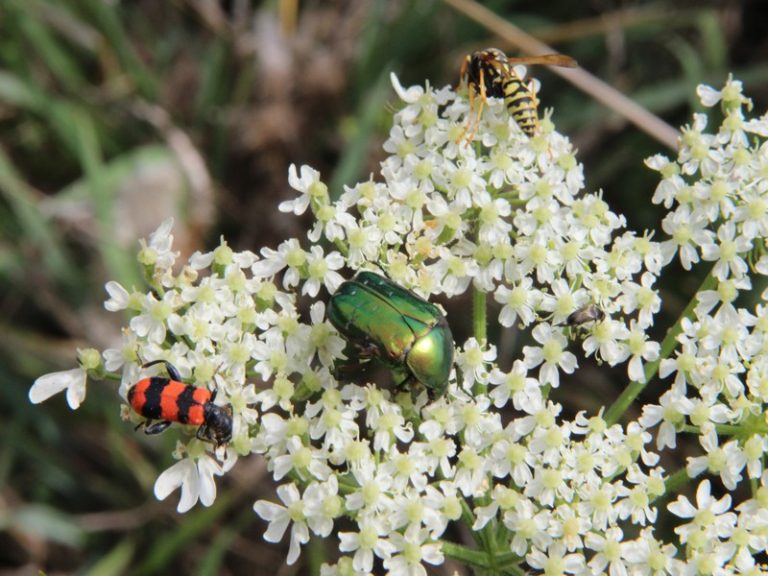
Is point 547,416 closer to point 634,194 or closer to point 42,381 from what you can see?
point 42,381

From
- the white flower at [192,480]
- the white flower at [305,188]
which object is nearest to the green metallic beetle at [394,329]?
the white flower at [305,188]

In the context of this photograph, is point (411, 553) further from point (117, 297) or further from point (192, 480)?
point (117, 297)

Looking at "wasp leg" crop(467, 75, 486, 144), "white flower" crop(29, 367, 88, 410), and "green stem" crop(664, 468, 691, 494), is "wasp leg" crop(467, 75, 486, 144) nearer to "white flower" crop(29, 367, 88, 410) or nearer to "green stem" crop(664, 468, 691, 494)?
"green stem" crop(664, 468, 691, 494)

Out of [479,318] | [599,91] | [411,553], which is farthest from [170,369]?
[599,91]

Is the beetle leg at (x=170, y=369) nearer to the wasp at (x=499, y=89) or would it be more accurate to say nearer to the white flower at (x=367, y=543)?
the white flower at (x=367, y=543)

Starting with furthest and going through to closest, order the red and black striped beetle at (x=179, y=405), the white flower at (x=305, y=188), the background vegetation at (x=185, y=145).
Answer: the background vegetation at (x=185, y=145), the white flower at (x=305, y=188), the red and black striped beetle at (x=179, y=405)

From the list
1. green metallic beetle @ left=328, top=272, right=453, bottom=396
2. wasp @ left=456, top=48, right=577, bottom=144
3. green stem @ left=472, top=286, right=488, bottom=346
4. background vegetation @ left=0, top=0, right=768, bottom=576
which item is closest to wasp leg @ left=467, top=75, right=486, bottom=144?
wasp @ left=456, top=48, right=577, bottom=144
